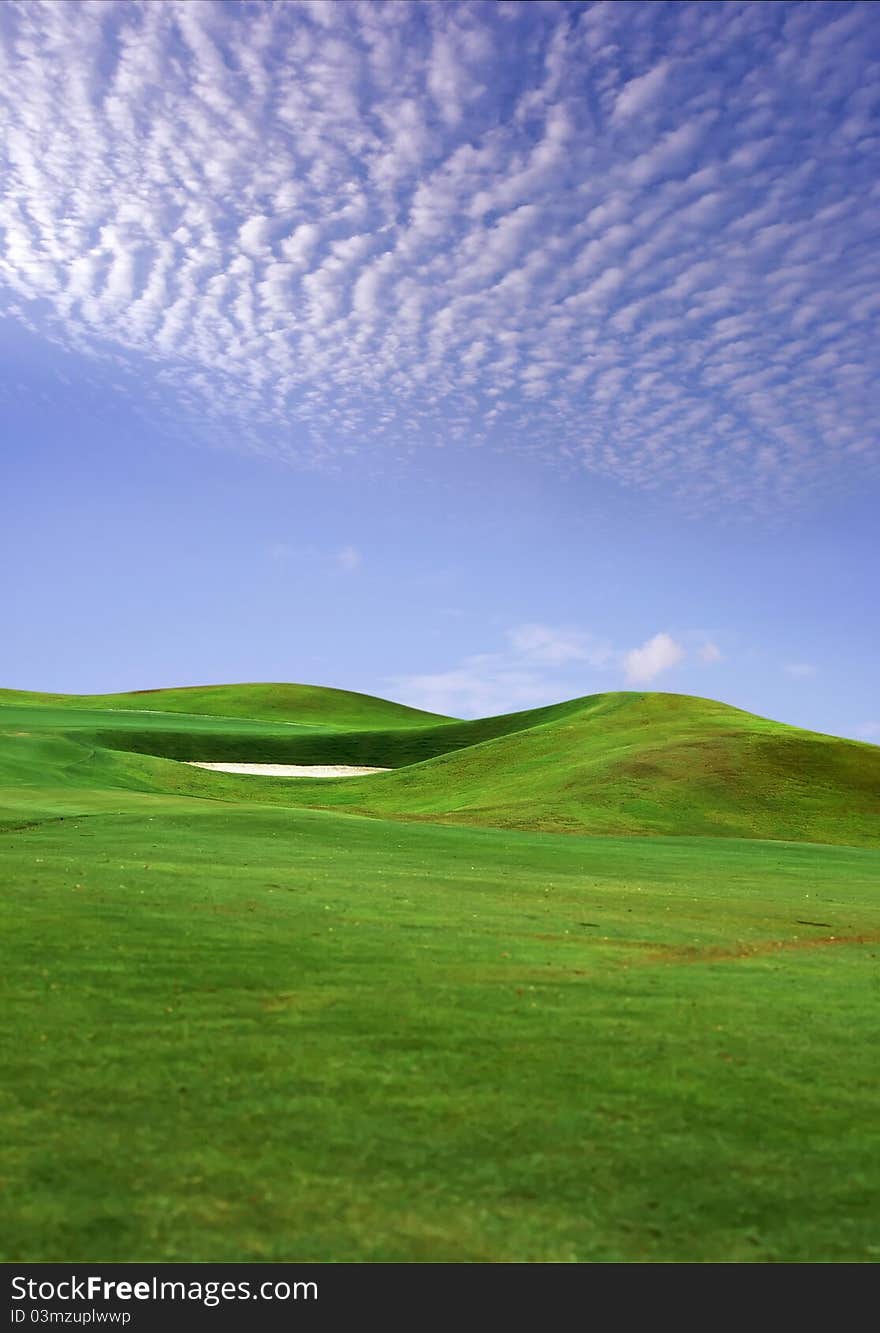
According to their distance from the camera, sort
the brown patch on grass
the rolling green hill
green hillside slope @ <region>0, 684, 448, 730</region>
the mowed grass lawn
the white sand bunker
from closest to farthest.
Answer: the mowed grass lawn, the brown patch on grass, the rolling green hill, the white sand bunker, green hillside slope @ <region>0, 684, 448, 730</region>

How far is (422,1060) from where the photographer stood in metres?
11.3

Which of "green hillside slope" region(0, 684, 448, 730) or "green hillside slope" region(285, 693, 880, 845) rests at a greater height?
"green hillside slope" region(0, 684, 448, 730)

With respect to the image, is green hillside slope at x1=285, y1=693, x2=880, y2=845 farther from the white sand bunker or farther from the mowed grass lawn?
the mowed grass lawn

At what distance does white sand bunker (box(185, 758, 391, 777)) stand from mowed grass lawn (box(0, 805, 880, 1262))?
63735mm

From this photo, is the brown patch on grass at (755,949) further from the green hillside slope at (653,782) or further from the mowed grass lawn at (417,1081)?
the green hillside slope at (653,782)

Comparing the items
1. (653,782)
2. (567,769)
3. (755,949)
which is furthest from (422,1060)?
(567,769)

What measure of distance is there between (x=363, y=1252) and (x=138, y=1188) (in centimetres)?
214

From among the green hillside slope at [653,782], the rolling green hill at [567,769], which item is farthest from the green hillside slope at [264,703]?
the green hillside slope at [653,782]

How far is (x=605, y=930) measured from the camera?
1936 centimetres

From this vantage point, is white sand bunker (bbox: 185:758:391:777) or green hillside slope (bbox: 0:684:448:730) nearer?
white sand bunker (bbox: 185:758:391:777)

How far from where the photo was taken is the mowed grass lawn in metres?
8.27

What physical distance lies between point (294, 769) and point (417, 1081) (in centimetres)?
7639

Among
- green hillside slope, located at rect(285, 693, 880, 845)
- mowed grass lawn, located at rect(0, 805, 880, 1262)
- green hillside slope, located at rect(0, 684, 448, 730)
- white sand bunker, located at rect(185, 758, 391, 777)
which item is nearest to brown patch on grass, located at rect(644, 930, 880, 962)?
mowed grass lawn, located at rect(0, 805, 880, 1262)

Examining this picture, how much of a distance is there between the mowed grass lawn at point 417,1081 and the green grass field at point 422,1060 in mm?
38
